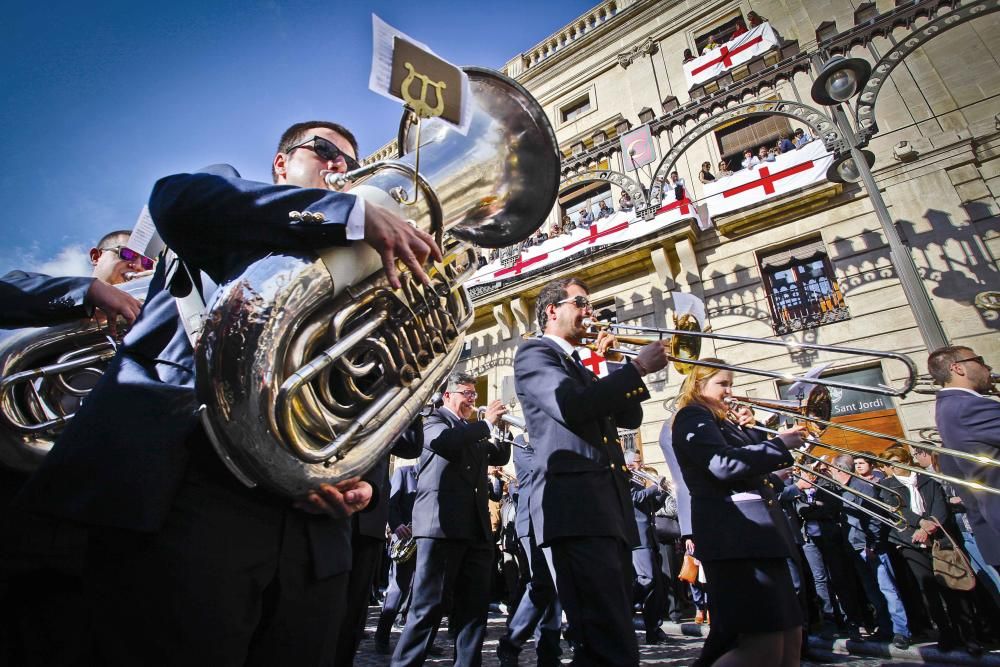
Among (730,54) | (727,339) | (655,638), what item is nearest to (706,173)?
(730,54)

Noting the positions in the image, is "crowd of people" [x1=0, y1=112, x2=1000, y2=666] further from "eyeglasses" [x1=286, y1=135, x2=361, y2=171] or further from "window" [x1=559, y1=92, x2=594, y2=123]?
"window" [x1=559, y1=92, x2=594, y2=123]

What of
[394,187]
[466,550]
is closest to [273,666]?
[394,187]

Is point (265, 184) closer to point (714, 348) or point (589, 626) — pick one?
point (589, 626)

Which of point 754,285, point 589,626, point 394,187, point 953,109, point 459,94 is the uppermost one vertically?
point 953,109

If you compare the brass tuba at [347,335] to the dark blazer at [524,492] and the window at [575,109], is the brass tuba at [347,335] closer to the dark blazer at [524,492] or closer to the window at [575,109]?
the dark blazer at [524,492]

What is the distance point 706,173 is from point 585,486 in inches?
487

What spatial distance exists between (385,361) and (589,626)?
4.81 feet

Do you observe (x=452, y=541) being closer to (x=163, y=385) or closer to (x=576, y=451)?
(x=576, y=451)

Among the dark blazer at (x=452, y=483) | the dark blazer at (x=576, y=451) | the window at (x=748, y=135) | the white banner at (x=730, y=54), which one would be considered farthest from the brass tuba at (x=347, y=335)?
the white banner at (x=730, y=54)

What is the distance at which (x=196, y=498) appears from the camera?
1.14 meters

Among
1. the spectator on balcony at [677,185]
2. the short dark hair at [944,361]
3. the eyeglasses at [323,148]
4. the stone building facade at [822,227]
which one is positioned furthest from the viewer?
the spectator on balcony at [677,185]

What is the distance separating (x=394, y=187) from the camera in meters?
1.61

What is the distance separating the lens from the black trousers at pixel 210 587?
1.00 meters

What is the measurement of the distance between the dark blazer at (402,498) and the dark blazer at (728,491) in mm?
4449
